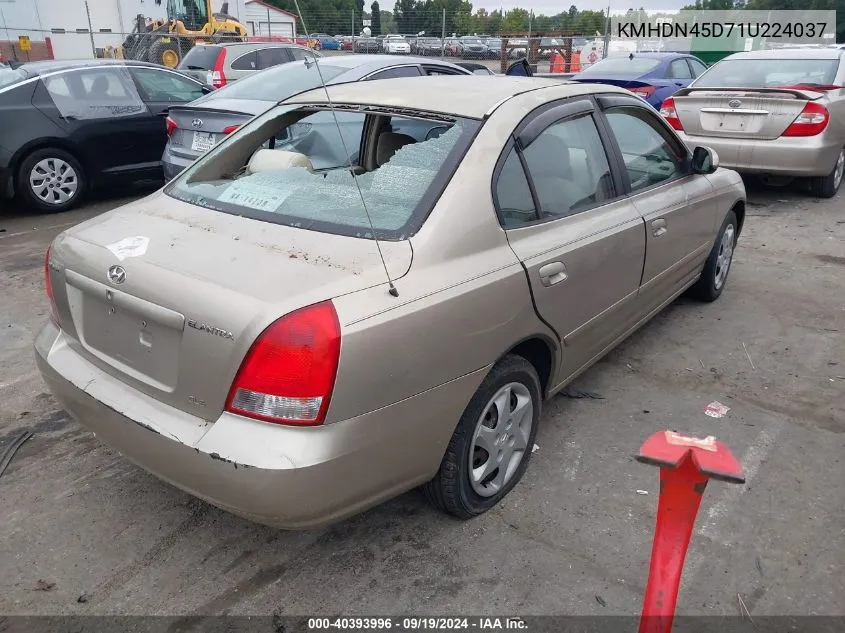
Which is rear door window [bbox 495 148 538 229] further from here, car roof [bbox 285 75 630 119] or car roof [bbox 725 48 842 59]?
car roof [bbox 725 48 842 59]

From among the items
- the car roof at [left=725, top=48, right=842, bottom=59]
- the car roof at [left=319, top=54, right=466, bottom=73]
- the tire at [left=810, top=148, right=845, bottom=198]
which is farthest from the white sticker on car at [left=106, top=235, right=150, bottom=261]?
the car roof at [left=725, top=48, right=842, bottom=59]

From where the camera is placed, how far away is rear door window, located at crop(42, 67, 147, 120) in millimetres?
7262

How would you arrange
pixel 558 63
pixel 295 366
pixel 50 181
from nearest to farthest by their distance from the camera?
1. pixel 295 366
2. pixel 50 181
3. pixel 558 63

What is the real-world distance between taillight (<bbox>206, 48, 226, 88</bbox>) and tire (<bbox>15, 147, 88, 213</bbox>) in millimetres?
4237

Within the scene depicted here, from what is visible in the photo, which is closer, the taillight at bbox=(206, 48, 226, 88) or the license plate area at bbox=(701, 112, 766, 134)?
the license plate area at bbox=(701, 112, 766, 134)

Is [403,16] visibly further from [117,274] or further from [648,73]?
[117,274]

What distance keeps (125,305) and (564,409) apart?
227 centimetres

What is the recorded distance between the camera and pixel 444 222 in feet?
8.01

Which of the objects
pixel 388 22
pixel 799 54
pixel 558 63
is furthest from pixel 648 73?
pixel 388 22

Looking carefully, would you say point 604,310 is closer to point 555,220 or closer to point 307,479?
point 555,220

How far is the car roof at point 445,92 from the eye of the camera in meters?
2.90

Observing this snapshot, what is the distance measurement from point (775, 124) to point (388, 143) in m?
5.69

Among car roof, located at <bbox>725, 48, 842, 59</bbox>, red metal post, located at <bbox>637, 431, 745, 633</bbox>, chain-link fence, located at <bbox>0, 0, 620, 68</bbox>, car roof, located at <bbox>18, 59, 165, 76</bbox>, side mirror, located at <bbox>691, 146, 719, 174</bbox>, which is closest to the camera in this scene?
red metal post, located at <bbox>637, 431, 745, 633</bbox>

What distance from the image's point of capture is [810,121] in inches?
285
